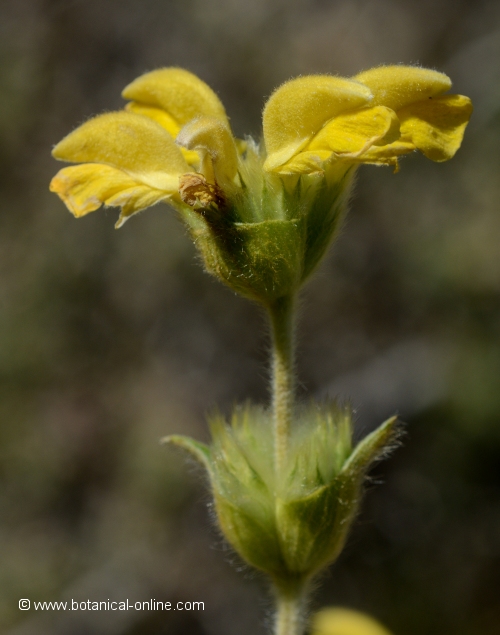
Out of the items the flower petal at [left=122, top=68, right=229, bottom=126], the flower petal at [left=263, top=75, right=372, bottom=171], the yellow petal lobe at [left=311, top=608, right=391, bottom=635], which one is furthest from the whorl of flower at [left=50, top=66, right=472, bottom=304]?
the yellow petal lobe at [left=311, top=608, right=391, bottom=635]

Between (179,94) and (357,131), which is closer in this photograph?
(357,131)

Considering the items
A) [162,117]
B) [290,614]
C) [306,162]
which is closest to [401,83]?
[306,162]

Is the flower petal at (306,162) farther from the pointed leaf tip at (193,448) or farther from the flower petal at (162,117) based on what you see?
the pointed leaf tip at (193,448)

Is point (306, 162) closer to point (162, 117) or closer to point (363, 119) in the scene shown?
point (363, 119)

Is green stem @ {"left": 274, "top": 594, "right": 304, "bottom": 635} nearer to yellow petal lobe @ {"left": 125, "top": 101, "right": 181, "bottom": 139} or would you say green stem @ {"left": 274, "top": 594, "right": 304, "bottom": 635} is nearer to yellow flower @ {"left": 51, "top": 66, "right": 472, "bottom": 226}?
yellow flower @ {"left": 51, "top": 66, "right": 472, "bottom": 226}

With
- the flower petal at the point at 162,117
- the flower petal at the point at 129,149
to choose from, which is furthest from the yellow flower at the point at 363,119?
the flower petal at the point at 162,117

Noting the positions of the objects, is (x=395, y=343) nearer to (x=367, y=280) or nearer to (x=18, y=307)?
(x=367, y=280)
